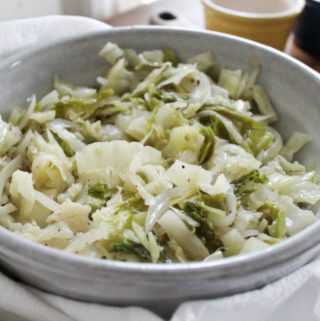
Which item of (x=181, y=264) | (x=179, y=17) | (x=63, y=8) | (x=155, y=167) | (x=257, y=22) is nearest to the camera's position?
(x=181, y=264)

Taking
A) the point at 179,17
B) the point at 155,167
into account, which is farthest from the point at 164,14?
the point at 155,167

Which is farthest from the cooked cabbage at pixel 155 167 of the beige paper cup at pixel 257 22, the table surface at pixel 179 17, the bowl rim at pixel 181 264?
the table surface at pixel 179 17

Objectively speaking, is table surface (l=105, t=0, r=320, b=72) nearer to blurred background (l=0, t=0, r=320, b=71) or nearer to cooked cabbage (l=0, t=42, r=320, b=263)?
blurred background (l=0, t=0, r=320, b=71)

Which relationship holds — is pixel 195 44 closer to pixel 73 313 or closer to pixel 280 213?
pixel 280 213

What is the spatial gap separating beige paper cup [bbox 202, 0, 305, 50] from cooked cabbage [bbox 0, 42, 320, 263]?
0.29 m

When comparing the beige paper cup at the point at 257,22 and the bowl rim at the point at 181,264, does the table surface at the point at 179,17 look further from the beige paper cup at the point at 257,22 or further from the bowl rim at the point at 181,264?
the bowl rim at the point at 181,264

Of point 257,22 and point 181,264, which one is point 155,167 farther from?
point 257,22

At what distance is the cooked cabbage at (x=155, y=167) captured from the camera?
1.04 metres

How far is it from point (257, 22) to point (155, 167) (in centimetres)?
81

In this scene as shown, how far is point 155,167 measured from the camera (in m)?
1.18

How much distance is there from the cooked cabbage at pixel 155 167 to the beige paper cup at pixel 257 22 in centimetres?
29

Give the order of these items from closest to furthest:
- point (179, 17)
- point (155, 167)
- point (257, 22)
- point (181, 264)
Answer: point (181, 264), point (155, 167), point (257, 22), point (179, 17)

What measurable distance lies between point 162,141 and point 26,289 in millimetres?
517

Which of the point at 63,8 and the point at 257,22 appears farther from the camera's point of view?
the point at 63,8
